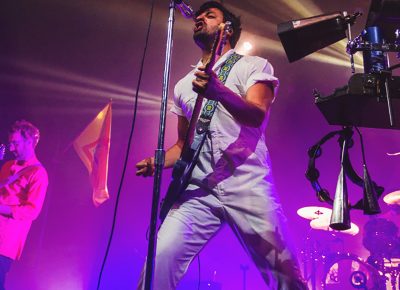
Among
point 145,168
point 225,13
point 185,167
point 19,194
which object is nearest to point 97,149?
point 19,194

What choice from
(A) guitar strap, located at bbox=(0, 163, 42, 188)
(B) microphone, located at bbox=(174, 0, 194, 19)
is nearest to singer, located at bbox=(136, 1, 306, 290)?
(B) microphone, located at bbox=(174, 0, 194, 19)

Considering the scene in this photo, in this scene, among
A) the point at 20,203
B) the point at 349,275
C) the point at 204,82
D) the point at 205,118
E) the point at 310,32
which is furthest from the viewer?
the point at 349,275

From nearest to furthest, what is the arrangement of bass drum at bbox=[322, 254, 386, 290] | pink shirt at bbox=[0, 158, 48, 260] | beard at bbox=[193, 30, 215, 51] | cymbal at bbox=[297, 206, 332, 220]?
beard at bbox=[193, 30, 215, 51]
pink shirt at bbox=[0, 158, 48, 260]
bass drum at bbox=[322, 254, 386, 290]
cymbal at bbox=[297, 206, 332, 220]

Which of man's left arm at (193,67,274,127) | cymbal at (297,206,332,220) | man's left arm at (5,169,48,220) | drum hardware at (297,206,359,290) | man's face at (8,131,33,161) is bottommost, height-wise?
drum hardware at (297,206,359,290)

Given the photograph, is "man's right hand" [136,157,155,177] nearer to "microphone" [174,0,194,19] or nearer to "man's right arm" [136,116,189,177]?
"man's right arm" [136,116,189,177]

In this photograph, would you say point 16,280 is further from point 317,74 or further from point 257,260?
point 317,74

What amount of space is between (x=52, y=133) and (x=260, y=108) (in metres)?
5.90

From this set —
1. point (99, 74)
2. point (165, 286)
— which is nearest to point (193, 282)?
point (99, 74)

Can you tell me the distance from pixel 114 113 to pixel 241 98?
5.82 metres

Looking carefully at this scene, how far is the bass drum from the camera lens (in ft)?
20.9

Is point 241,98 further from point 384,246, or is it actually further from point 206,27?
point 384,246

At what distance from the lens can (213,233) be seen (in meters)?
2.17

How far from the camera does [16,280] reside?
6422 millimetres

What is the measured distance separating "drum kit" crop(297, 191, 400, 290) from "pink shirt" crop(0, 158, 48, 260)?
14.8 ft
